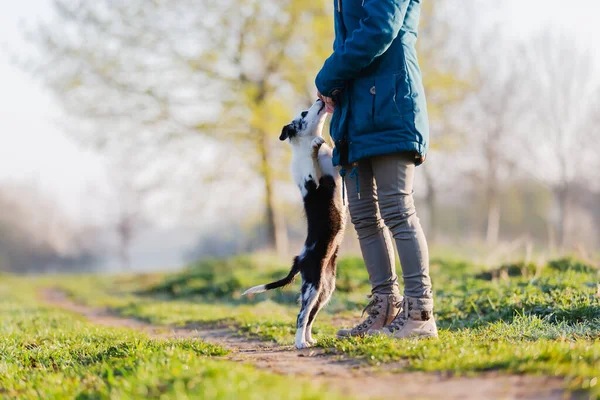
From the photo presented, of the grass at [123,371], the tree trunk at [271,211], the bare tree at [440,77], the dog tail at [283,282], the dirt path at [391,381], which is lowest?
the dirt path at [391,381]

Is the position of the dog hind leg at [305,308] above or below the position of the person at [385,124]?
below

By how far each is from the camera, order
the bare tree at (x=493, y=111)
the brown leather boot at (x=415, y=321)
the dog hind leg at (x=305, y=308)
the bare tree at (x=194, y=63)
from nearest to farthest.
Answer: the brown leather boot at (x=415, y=321) < the dog hind leg at (x=305, y=308) < the bare tree at (x=194, y=63) < the bare tree at (x=493, y=111)

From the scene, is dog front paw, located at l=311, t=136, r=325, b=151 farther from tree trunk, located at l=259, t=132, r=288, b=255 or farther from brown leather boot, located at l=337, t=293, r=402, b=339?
tree trunk, located at l=259, t=132, r=288, b=255

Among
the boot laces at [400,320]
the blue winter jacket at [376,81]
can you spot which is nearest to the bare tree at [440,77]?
the blue winter jacket at [376,81]

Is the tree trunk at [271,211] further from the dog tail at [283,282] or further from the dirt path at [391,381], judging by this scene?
the dirt path at [391,381]

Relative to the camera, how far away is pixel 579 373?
2.33 meters

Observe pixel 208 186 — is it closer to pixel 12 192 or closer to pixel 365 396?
pixel 365 396

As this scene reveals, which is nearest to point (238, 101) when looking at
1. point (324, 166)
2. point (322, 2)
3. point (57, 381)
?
point (322, 2)

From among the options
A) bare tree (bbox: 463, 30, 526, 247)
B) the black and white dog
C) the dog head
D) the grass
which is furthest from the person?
bare tree (bbox: 463, 30, 526, 247)

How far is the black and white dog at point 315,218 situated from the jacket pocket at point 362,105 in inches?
20.9

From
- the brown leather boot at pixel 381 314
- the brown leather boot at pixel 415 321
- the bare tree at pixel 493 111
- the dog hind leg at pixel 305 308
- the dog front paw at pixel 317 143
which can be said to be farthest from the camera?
the bare tree at pixel 493 111

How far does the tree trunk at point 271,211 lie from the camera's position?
1416 cm

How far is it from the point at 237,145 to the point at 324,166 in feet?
35.2

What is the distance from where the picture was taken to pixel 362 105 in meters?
3.50
